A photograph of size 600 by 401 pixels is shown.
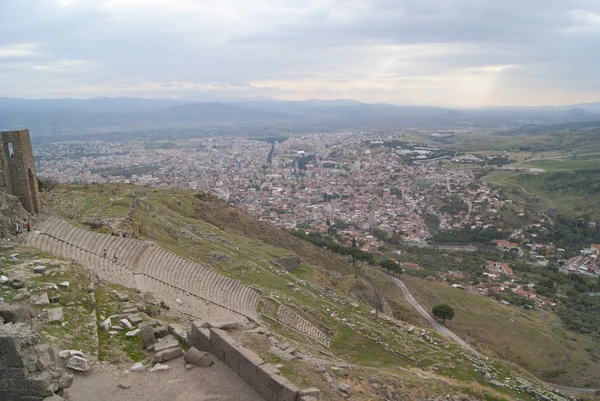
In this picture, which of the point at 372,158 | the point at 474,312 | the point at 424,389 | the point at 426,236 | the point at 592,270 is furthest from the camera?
the point at 372,158

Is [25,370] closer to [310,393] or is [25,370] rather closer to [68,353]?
[68,353]

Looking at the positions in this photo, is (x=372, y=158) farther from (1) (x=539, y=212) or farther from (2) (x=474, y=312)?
(2) (x=474, y=312)

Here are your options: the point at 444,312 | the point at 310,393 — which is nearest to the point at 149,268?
the point at 310,393

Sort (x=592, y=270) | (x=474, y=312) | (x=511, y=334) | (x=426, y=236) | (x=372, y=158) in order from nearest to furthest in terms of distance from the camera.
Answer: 1. (x=511, y=334)
2. (x=474, y=312)
3. (x=592, y=270)
4. (x=426, y=236)
5. (x=372, y=158)

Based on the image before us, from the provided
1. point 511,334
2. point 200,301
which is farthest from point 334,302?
point 511,334

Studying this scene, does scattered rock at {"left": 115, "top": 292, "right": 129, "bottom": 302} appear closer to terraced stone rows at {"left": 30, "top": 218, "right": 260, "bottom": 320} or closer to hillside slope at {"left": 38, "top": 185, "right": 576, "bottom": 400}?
terraced stone rows at {"left": 30, "top": 218, "right": 260, "bottom": 320}

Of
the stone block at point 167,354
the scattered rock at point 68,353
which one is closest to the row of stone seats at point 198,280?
the stone block at point 167,354
